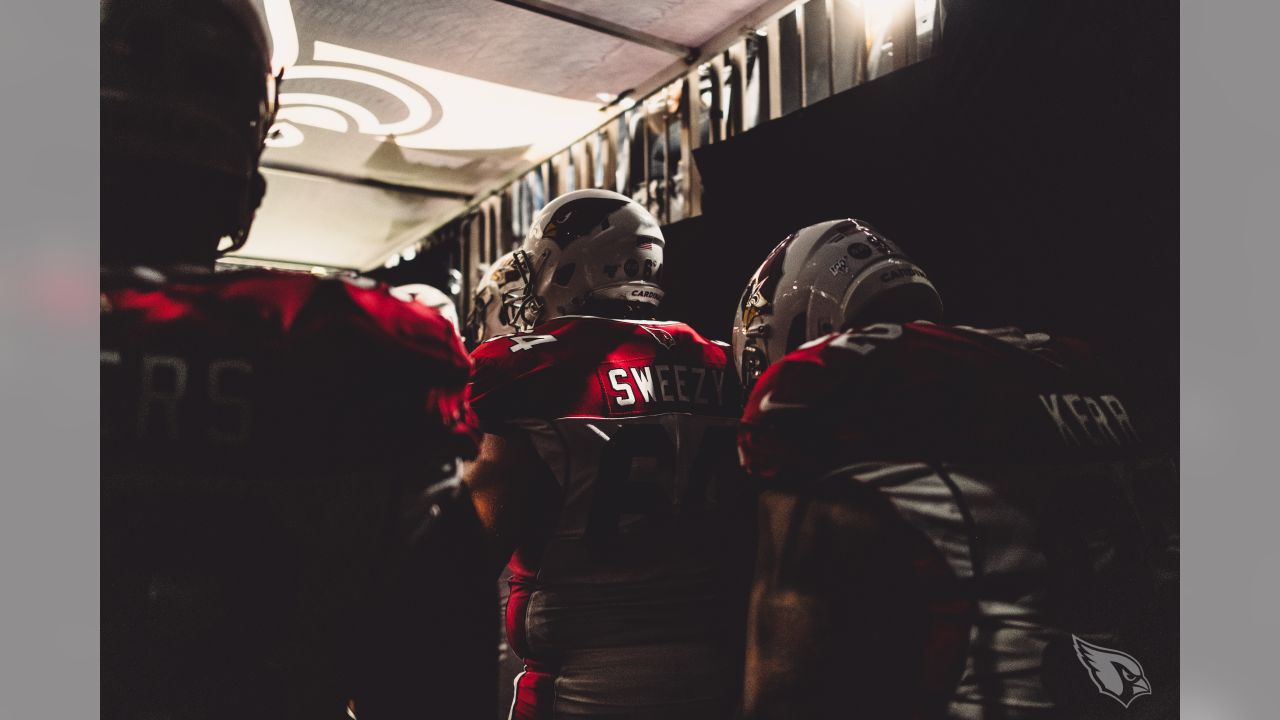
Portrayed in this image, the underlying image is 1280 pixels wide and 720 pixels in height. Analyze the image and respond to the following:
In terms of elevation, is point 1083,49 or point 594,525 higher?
point 1083,49

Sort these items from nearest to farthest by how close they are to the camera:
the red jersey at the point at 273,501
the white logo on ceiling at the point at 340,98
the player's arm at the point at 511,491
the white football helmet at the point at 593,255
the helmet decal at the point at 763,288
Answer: the red jersey at the point at 273,501 < the helmet decal at the point at 763,288 < the player's arm at the point at 511,491 < the white football helmet at the point at 593,255 < the white logo on ceiling at the point at 340,98

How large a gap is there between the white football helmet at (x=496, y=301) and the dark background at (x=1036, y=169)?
1.47 metres

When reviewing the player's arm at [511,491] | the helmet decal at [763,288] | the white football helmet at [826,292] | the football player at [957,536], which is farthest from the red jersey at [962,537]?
the player's arm at [511,491]

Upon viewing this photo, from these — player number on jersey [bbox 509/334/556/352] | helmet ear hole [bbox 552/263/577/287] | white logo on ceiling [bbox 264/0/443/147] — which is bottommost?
player number on jersey [bbox 509/334/556/352]

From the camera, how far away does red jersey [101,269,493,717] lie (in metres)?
1.01

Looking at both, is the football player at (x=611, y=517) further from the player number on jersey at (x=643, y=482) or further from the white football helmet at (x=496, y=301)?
the white football helmet at (x=496, y=301)

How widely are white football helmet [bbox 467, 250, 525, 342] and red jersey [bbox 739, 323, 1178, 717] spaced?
2.41 m

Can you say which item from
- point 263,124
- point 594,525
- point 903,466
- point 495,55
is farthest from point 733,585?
point 495,55

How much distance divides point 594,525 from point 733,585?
478 millimetres

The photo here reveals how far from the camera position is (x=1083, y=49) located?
7.13ft

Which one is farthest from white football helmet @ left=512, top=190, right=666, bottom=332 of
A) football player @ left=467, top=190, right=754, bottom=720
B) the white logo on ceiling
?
the white logo on ceiling

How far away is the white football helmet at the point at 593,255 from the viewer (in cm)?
252

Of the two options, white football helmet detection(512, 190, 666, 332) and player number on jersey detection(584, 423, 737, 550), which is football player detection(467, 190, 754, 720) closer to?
player number on jersey detection(584, 423, 737, 550)

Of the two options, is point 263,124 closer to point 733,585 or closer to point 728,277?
point 733,585
